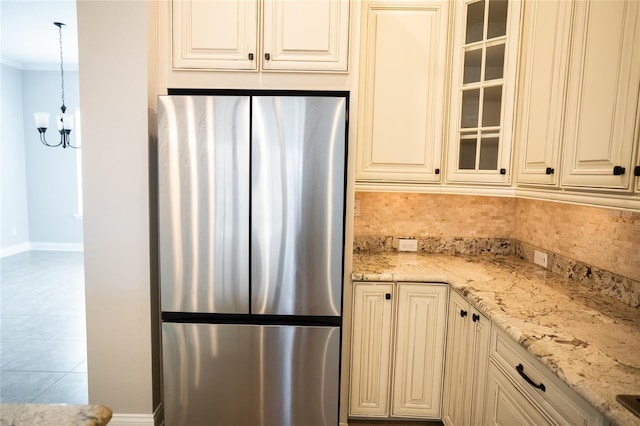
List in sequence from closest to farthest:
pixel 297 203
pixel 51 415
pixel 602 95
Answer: pixel 51 415
pixel 602 95
pixel 297 203

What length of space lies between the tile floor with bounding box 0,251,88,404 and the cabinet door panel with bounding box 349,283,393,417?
6.00 ft

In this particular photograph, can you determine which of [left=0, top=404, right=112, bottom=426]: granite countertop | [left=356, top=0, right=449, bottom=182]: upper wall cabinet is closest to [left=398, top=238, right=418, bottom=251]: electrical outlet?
[left=356, top=0, right=449, bottom=182]: upper wall cabinet

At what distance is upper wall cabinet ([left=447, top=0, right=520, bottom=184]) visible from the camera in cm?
201

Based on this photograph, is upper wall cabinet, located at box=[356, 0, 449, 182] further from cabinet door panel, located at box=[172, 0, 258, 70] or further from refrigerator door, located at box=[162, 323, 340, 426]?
refrigerator door, located at box=[162, 323, 340, 426]

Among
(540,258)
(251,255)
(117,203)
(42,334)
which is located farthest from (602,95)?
(42,334)

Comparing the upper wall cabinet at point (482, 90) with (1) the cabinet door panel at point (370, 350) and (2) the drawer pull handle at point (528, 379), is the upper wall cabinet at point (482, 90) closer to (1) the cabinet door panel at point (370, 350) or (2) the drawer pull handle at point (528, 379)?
(1) the cabinet door panel at point (370, 350)

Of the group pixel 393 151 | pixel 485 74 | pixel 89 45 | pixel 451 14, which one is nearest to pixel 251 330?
pixel 393 151

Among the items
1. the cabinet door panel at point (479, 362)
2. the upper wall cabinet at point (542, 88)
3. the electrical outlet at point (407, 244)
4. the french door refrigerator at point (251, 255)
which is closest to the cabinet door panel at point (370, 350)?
the french door refrigerator at point (251, 255)

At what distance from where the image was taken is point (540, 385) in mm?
1204

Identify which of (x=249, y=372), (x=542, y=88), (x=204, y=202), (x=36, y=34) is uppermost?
(x=36, y=34)

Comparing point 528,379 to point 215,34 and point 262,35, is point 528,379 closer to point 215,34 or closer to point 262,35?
point 262,35

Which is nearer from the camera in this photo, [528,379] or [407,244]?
[528,379]

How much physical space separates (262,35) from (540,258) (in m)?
2.10

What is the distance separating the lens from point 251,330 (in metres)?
1.87
